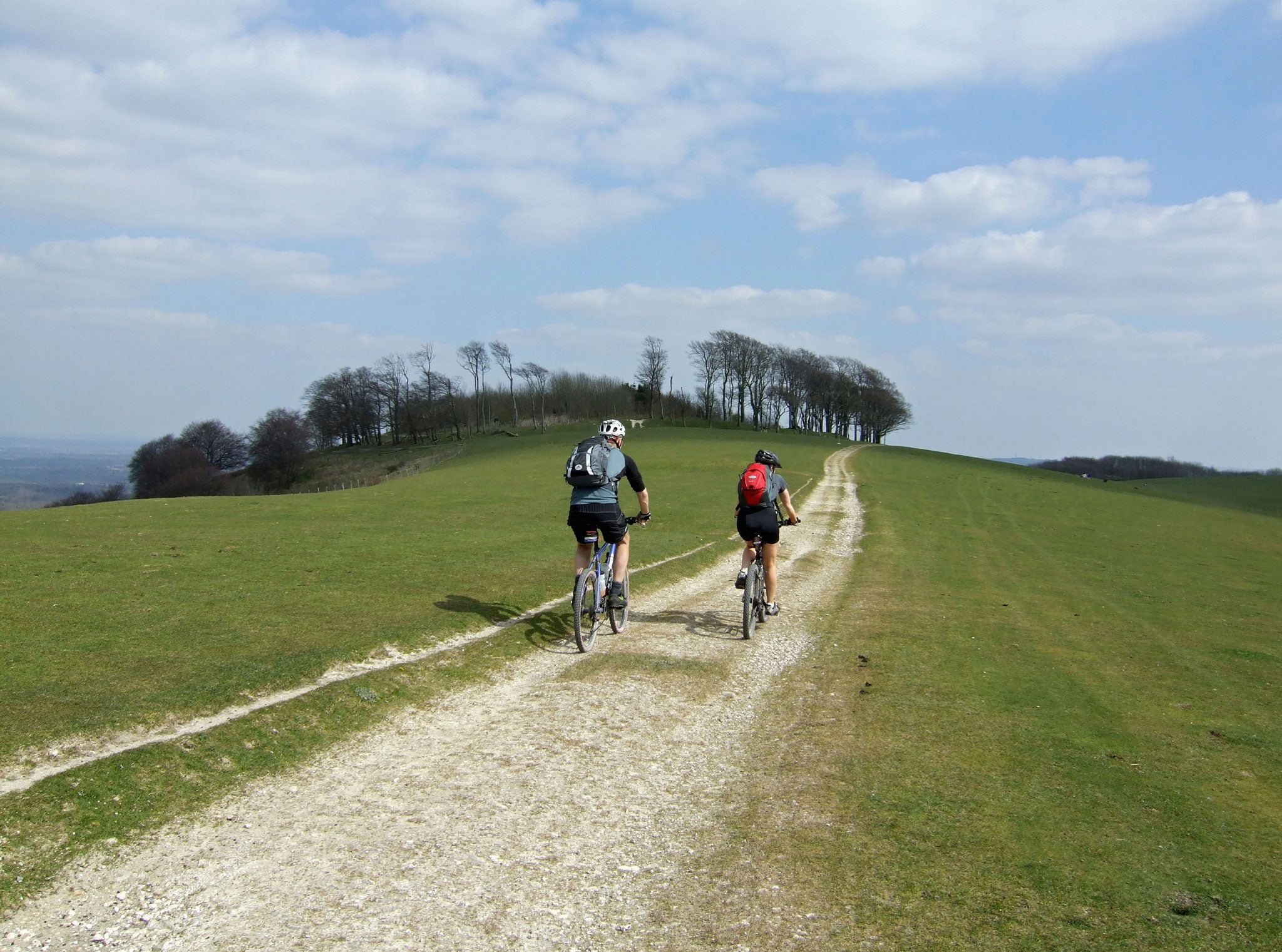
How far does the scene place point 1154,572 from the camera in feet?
79.0

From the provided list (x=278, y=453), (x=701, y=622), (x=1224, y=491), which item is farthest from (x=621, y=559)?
(x=278, y=453)

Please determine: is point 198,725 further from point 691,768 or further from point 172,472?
point 172,472

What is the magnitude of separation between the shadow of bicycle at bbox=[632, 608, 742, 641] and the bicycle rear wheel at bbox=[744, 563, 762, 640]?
24cm

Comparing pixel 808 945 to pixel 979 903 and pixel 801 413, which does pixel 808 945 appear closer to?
pixel 979 903

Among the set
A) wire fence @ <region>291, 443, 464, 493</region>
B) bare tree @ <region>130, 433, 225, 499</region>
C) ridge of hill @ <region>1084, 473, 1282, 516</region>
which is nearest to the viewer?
ridge of hill @ <region>1084, 473, 1282, 516</region>

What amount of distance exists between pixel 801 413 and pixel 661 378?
24.6 metres

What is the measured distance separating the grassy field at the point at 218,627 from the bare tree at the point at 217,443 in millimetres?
105121

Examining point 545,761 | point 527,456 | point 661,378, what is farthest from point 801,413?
point 545,761

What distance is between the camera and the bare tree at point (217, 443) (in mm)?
125312

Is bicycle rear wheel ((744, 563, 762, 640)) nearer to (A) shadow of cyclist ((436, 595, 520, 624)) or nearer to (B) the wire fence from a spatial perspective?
(A) shadow of cyclist ((436, 595, 520, 624))

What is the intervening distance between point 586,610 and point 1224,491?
74100 mm

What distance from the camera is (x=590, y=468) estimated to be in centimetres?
1050

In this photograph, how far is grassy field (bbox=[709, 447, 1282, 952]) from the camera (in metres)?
5.02

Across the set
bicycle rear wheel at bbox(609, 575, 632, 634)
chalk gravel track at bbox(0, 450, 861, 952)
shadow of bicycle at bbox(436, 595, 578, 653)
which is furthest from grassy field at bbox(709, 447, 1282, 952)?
shadow of bicycle at bbox(436, 595, 578, 653)
